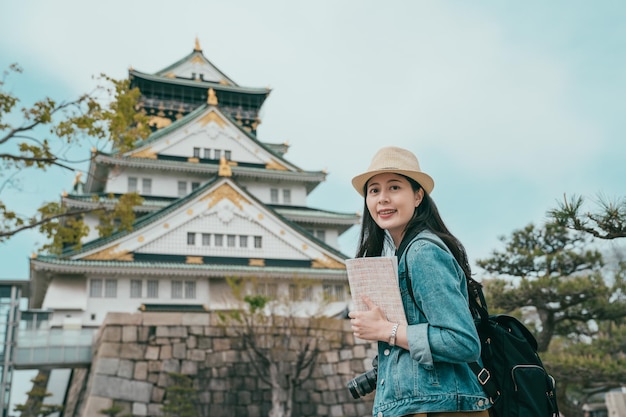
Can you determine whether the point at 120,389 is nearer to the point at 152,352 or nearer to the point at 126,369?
the point at 126,369

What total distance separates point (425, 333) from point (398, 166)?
0.62 metres

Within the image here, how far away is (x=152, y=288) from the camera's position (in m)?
19.9

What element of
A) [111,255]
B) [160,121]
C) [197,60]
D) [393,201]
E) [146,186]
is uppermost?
[197,60]

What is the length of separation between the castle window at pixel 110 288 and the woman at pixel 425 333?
61.5 ft

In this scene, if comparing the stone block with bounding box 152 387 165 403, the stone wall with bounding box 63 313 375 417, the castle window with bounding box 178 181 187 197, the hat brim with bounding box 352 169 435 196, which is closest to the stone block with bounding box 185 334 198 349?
the stone wall with bounding box 63 313 375 417

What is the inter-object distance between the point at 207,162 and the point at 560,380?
1764 centimetres

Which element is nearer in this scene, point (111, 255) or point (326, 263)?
point (111, 255)

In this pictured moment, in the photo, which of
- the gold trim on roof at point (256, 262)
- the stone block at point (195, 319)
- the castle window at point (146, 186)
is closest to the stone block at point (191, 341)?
the stone block at point (195, 319)

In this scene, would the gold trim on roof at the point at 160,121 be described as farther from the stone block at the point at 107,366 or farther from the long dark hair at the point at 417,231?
the long dark hair at the point at 417,231

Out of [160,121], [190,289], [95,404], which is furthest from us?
[160,121]

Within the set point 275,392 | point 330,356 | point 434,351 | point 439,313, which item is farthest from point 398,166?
point 330,356

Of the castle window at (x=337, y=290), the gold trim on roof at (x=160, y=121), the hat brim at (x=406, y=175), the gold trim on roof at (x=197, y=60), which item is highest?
the gold trim on roof at (x=197, y=60)

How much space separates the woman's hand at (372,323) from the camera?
1.98 m

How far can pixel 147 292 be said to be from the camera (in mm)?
19781
